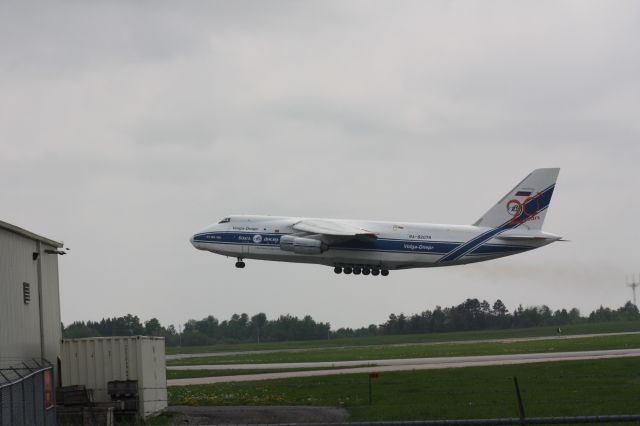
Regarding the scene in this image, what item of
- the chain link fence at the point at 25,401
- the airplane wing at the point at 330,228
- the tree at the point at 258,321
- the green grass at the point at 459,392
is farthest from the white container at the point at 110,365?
the tree at the point at 258,321

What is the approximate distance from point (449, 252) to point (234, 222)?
13.9 meters

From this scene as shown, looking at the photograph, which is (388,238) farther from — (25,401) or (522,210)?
(25,401)

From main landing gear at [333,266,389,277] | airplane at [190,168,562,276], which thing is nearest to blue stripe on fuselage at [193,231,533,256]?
airplane at [190,168,562,276]

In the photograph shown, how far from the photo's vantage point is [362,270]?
67.3 m

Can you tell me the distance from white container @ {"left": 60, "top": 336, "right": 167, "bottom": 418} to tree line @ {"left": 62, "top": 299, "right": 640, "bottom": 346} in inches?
2312

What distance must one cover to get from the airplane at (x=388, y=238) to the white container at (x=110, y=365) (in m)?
31.5

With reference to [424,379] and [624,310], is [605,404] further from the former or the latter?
[624,310]

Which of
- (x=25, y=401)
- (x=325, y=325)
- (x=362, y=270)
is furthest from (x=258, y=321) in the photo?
(x=25, y=401)

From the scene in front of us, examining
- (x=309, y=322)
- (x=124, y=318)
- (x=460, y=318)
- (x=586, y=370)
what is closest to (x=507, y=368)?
(x=586, y=370)

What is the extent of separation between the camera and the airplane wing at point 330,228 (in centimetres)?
6431

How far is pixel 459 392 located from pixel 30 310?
1370cm

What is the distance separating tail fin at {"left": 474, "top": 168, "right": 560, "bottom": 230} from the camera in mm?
63844

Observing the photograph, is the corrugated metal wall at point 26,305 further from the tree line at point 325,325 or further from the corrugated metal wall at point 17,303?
the tree line at point 325,325

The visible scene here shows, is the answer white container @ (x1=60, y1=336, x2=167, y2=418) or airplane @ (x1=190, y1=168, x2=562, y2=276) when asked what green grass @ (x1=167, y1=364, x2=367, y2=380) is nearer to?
airplane @ (x1=190, y1=168, x2=562, y2=276)
